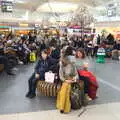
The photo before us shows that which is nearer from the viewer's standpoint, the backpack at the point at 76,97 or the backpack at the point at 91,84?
the backpack at the point at 76,97

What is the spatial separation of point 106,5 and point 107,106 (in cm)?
1496

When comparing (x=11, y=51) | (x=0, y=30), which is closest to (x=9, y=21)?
(x=0, y=30)

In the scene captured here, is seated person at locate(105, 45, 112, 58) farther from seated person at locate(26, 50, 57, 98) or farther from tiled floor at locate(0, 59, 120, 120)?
seated person at locate(26, 50, 57, 98)

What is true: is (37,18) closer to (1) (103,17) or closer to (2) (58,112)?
(1) (103,17)

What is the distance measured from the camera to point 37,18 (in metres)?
32.3

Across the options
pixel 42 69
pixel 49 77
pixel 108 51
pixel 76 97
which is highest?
pixel 42 69

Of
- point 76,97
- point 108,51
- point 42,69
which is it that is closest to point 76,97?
point 76,97

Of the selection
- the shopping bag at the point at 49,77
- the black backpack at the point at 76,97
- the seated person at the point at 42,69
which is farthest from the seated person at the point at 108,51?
the black backpack at the point at 76,97

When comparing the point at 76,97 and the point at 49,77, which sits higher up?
the point at 49,77

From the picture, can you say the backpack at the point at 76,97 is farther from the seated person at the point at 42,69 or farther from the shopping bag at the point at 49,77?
the seated person at the point at 42,69

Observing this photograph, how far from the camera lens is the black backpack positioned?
5535 millimetres

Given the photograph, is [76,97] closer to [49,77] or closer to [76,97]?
[76,97]

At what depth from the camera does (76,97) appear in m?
5.54

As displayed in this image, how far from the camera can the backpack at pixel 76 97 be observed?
18.2 feet
